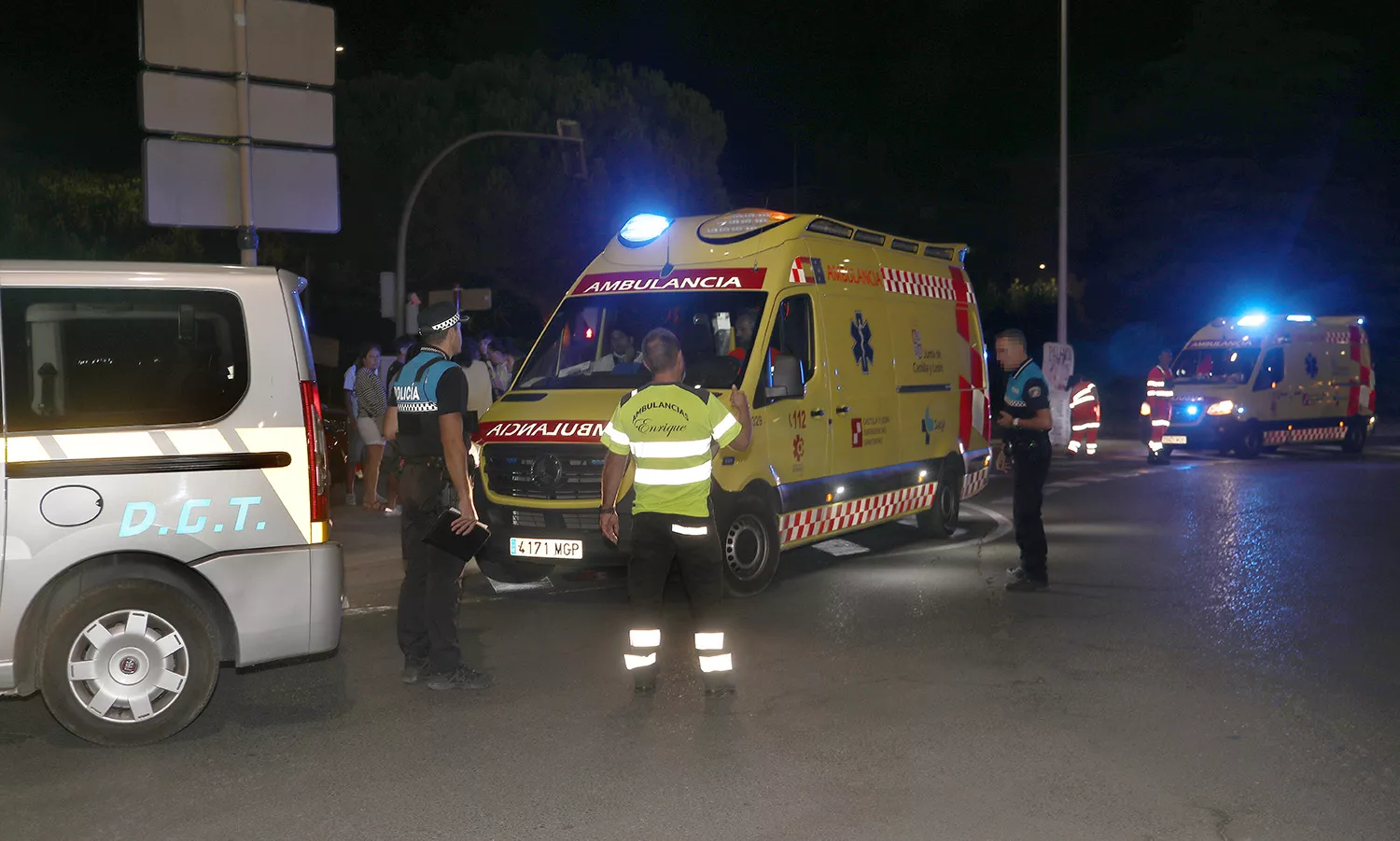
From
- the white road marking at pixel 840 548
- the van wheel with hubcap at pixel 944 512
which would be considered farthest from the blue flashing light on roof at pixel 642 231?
the van wheel with hubcap at pixel 944 512

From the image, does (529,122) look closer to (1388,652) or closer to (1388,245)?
(1388,245)

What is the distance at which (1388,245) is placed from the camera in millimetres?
40938

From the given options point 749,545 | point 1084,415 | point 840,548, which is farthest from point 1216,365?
point 749,545

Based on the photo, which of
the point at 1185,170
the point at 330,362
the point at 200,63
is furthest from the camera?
the point at 1185,170

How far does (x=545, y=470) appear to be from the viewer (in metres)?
8.90

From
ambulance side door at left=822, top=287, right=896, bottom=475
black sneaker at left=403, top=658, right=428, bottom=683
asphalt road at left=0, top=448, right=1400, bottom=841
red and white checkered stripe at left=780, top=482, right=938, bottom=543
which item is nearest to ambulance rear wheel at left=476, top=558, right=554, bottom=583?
asphalt road at left=0, top=448, right=1400, bottom=841

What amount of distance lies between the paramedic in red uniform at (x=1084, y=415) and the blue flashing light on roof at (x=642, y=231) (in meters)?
12.8

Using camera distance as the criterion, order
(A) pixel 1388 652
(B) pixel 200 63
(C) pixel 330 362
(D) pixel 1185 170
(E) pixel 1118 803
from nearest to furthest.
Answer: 1. (E) pixel 1118 803
2. (A) pixel 1388 652
3. (B) pixel 200 63
4. (C) pixel 330 362
5. (D) pixel 1185 170

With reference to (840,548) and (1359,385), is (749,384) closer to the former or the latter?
(840,548)

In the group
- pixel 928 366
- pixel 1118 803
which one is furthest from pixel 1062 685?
pixel 928 366

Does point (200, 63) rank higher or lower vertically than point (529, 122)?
lower

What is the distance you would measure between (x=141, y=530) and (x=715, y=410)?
8.42 feet

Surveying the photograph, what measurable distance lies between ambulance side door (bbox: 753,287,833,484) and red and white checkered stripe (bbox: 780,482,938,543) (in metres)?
0.30

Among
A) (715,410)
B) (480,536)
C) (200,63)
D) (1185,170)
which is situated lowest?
(480,536)
